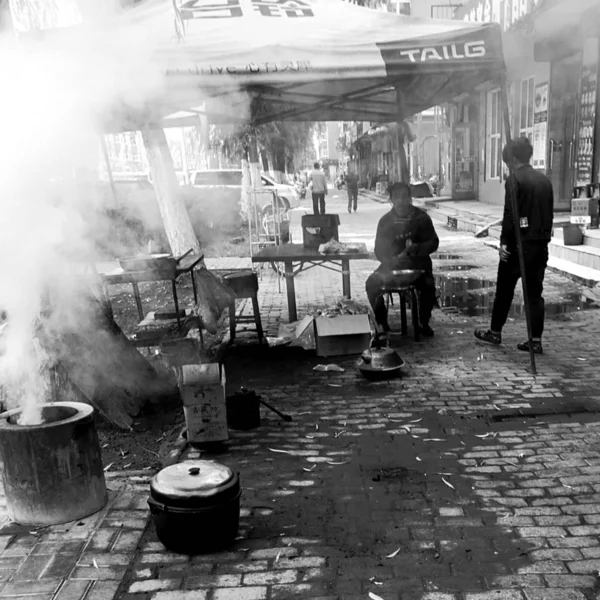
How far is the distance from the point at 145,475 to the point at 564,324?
17.5 feet

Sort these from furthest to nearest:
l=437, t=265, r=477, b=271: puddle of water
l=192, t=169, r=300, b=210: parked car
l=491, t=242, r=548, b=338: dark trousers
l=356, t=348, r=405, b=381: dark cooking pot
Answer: l=192, t=169, r=300, b=210: parked car
l=437, t=265, r=477, b=271: puddle of water
l=491, t=242, r=548, b=338: dark trousers
l=356, t=348, r=405, b=381: dark cooking pot

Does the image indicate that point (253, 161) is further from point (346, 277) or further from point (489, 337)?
point (489, 337)

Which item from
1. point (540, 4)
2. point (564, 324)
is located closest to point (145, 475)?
point (564, 324)

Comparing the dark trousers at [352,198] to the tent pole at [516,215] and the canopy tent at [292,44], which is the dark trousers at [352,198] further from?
the tent pole at [516,215]

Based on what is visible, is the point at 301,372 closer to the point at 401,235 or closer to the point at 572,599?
the point at 401,235

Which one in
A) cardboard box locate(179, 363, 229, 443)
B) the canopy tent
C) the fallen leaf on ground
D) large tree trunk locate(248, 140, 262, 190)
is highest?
the canopy tent

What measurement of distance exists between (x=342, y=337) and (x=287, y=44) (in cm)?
291

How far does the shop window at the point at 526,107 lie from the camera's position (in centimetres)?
1661

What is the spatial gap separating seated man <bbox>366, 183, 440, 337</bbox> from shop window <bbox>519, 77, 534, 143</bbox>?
433 inches

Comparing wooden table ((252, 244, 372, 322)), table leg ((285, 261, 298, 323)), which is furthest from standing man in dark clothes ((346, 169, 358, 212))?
table leg ((285, 261, 298, 323))

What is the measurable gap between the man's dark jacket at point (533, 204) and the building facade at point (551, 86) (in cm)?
552

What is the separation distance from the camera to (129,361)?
544cm

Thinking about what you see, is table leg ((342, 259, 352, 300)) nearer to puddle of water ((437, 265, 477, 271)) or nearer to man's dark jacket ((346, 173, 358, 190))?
puddle of water ((437, 265, 477, 271))

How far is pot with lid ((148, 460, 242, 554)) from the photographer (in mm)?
2961
